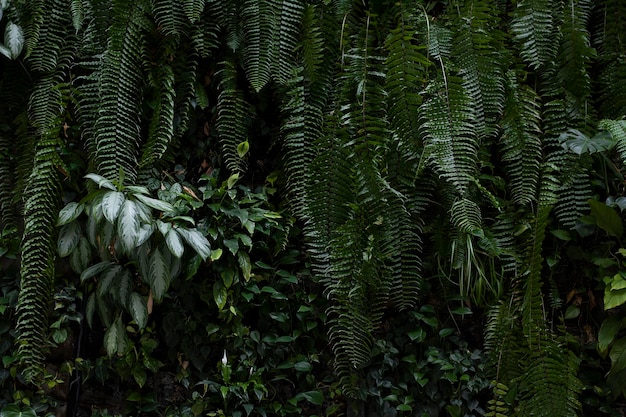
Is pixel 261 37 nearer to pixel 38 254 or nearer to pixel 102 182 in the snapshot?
pixel 102 182

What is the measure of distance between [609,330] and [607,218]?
43 centimetres

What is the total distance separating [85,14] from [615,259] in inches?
92.8

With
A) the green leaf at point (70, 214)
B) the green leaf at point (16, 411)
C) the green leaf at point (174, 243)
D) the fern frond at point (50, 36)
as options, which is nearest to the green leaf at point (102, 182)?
the green leaf at point (70, 214)

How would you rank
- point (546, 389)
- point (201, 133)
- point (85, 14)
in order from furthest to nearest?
point (201, 133)
point (85, 14)
point (546, 389)

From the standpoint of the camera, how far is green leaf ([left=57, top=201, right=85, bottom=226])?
2090mm

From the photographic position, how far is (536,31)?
2334 mm

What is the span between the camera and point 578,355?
231cm

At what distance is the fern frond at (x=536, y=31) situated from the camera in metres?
2.33

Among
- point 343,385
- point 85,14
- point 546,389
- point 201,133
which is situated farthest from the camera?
point 201,133

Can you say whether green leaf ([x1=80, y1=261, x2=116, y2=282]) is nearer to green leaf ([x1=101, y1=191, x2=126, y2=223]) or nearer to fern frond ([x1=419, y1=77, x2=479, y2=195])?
green leaf ([x1=101, y1=191, x2=126, y2=223])

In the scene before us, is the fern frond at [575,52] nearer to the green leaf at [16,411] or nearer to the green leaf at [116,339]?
the green leaf at [116,339]

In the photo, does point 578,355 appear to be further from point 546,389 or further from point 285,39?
point 285,39

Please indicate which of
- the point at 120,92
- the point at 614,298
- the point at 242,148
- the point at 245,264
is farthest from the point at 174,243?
the point at 614,298

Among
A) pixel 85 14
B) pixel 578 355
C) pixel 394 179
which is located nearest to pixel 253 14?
pixel 85 14
